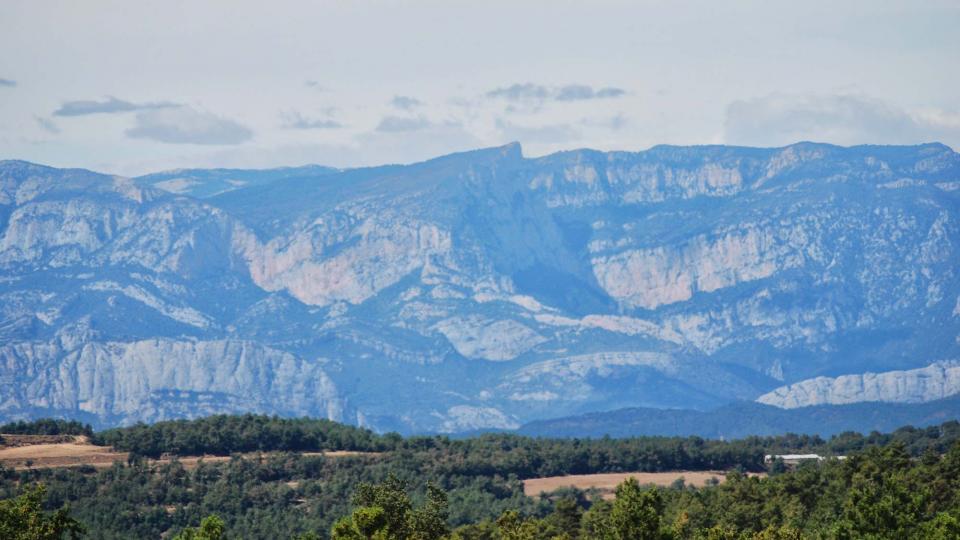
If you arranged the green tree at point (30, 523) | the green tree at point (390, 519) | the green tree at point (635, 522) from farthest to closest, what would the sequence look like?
the green tree at point (635, 522)
the green tree at point (390, 519)
the green tree at point (30, 523)

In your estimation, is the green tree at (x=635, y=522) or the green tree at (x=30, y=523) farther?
the green tree at (x=635, y=522)

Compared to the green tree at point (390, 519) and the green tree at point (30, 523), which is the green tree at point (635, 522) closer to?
the green tree at point (390, 519)

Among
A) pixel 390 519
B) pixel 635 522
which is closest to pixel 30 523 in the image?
pixel 390 519

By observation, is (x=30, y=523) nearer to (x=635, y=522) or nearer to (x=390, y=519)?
(x=390, y=519)

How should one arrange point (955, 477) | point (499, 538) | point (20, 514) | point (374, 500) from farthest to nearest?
point (955, 477), point (499, 538), point (374, 500), point (20, 514)

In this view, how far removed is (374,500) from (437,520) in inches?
219

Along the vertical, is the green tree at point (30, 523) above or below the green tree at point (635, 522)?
above

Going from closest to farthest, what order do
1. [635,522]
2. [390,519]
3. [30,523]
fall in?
[30,523]
[635,522]
[390,519]

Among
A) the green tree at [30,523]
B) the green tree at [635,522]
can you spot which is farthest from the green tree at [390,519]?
the green tree at [30,523]

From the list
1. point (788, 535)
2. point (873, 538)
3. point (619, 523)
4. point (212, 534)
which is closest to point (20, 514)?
point (212, 534)

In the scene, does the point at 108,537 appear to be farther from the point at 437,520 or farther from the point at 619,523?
the point at 619,523

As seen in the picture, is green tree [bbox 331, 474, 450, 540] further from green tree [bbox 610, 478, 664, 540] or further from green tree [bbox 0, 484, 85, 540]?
green tree [bbox 0, 484, 85, 540]

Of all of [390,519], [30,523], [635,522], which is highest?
[30,523]

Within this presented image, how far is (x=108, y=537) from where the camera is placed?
198625 mm
